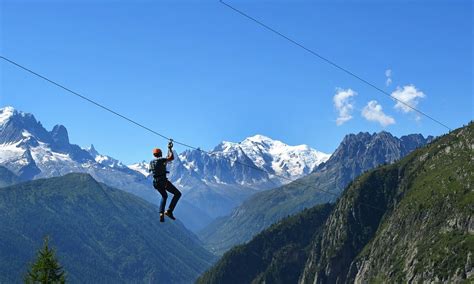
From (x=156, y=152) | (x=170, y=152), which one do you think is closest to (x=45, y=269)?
(x=170, y=152)

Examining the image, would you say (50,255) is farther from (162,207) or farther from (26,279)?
(162,207)

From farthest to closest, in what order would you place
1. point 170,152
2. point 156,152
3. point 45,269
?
point 45,269 < point 170,152 < point 156,152

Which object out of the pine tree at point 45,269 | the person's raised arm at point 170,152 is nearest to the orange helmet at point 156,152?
the person's raised arm at point 170,152

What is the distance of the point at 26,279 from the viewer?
60.7 meters

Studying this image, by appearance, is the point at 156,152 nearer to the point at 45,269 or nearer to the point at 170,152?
the point at 170,152

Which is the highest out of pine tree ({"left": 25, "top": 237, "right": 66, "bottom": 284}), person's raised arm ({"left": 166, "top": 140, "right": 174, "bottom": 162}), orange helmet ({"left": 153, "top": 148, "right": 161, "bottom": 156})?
person's raised arm ({"left": 166, "top": 140, "right": 174, "bottom": 162})

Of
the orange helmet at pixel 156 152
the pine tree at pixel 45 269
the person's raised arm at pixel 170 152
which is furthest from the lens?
the pine tree at pixel 45 269

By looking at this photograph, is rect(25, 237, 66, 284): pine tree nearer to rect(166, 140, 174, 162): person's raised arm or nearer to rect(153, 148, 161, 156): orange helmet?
rect(166, 140, 174, 162): person's raised arm

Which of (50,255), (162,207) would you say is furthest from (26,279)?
(162,207)

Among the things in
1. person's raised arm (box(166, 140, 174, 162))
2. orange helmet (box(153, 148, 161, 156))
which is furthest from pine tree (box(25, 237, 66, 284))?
orange helmet (box(153, 148, 161, 156))

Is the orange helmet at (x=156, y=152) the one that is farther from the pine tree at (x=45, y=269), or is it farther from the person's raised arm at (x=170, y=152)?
the pine tree at (x=45, y=269)

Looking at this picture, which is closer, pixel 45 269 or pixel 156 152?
pixel 156 152

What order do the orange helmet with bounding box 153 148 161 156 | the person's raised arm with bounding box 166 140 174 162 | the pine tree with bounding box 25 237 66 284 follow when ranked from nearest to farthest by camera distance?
the orange helmet with bounding box 153 148 161 156 < the person's raised arm with bounding box 166 140 174 162 < the pine tree with bounding box 25 237 66 284

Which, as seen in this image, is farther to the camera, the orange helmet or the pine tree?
the pine tree
